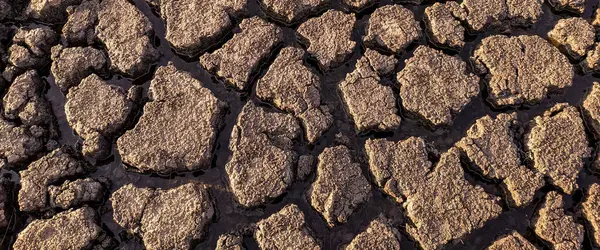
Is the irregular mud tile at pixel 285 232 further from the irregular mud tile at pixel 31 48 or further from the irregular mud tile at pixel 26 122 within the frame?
the irregular mud tile at pixel 31 48

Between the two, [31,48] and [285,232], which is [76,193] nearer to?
[31,48]

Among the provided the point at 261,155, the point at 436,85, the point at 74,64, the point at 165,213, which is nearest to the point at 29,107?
the point at 74,64

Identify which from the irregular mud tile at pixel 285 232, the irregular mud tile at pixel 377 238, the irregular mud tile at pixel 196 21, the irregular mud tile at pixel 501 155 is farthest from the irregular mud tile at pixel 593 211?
the irregular mud tile at pixel 196 21

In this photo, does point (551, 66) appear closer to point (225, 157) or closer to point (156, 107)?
point (225, 157)

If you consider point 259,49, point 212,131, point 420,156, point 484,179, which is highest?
point 259,49

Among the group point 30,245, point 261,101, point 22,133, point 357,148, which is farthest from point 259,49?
point 30,245

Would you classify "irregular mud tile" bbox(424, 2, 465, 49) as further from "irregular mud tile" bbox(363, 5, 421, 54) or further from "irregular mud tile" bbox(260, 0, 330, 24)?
"irregular mud tile" bbox(260, 0, 330, 24)
